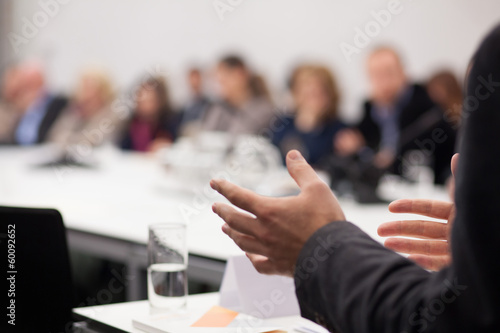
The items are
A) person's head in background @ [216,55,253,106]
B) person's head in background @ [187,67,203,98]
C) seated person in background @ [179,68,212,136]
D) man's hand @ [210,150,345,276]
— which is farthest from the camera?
person's head in background @ [187,67,203,98]

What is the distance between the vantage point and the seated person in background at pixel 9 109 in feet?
17.1

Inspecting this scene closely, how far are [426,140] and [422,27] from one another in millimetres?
1908

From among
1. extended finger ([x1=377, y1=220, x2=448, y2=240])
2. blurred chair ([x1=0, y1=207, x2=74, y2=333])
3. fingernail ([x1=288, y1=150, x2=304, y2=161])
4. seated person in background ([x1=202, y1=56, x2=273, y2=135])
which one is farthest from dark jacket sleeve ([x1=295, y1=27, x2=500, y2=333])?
seated person in background ([x1=202, y1=56, x2=273, y2=135])

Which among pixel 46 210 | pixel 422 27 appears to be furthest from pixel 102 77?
pixel 46 210

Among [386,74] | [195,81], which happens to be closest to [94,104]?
[195,81]

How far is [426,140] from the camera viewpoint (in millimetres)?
3490

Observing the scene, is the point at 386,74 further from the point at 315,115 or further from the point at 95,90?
the point at 95,90

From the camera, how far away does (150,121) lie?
17.3 ft

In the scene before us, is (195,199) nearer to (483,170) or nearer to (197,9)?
(483,170)

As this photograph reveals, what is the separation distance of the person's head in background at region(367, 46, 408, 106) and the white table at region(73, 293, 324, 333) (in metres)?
2.92

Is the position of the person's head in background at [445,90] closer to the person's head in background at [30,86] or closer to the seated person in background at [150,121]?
the seated person in background at [150,121]

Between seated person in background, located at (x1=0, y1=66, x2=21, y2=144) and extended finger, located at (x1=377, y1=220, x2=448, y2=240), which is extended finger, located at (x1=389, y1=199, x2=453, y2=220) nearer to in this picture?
extended finger, located at (x1=377, y1=220, x2=448, y2=240)

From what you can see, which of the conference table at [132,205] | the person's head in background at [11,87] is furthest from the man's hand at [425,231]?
the person's head in background at [11,87]

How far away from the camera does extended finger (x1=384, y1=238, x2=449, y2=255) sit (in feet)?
3.14
